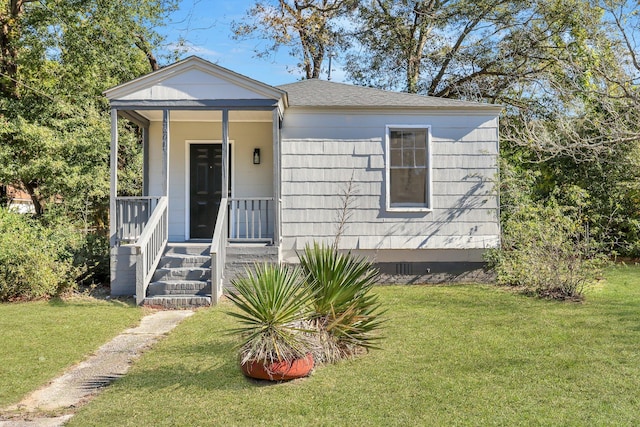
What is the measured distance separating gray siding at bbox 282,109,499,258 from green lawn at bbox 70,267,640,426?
11.0 ft

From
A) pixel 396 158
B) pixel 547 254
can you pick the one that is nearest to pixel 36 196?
pixel 396 158

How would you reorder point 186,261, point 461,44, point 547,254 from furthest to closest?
point 461,44, point 186,261, point 547,254

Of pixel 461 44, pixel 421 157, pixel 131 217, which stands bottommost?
pixel 131 217

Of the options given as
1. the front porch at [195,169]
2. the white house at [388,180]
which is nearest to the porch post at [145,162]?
the front porch at [195,169]

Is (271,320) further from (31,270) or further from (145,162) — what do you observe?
(145,162)

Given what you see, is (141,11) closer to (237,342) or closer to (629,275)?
(237,342)

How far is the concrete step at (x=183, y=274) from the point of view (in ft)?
27.7

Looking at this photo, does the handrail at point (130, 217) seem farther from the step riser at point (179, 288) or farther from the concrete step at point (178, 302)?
the concrete step at point (178, 302)

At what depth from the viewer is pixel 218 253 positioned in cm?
812

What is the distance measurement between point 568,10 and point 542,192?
7329mm

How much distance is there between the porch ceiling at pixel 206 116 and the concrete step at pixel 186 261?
111 inches

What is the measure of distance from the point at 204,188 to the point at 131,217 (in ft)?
6.51

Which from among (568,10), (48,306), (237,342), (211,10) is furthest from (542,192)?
(211,10)

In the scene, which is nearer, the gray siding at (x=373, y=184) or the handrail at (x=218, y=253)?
the handrail at (x=218, y=253)
